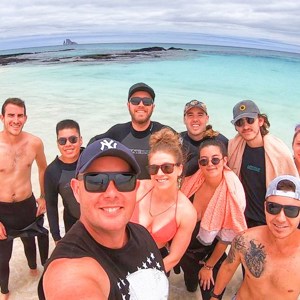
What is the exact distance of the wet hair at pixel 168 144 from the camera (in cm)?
278

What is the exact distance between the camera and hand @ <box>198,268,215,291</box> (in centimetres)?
326

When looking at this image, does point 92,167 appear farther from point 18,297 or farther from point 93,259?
point 18,297

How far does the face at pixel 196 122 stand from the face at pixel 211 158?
1.84 feet

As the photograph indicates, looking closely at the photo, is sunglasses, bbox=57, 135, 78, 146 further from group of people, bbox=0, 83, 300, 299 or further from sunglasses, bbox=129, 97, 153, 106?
sunglasses, bbox=129, 97, 153, 106

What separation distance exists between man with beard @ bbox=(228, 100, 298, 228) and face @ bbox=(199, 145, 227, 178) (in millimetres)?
469

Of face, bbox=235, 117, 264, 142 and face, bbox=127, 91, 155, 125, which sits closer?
face, bbox=235, 117, 264, 142

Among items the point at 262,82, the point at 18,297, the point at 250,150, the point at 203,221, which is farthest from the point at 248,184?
the point at 262,82

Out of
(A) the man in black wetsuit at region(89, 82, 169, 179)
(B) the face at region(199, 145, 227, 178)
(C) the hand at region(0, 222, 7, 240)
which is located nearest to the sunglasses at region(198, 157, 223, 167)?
(B) the face at region(199, 145, 227, 178)

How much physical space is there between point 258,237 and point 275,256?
190 mm

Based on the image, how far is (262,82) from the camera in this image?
83.9 feet

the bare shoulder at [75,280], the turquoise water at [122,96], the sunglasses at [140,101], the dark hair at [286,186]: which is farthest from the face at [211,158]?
the turquoise water at [122,96]

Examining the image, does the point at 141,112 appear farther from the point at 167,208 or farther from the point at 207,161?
the point at 167,208

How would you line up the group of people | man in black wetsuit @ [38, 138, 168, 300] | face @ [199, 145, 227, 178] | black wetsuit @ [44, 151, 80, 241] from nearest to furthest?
man in black wetsuit @ [38, 138, 168, 300]
the group of people
face @ [199, 145, 227, 178]
black wetsuit @ [44, 151, 80, 241]

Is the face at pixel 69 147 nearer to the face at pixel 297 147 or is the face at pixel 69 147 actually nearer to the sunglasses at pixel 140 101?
the sunglasses at pixel 140 101
